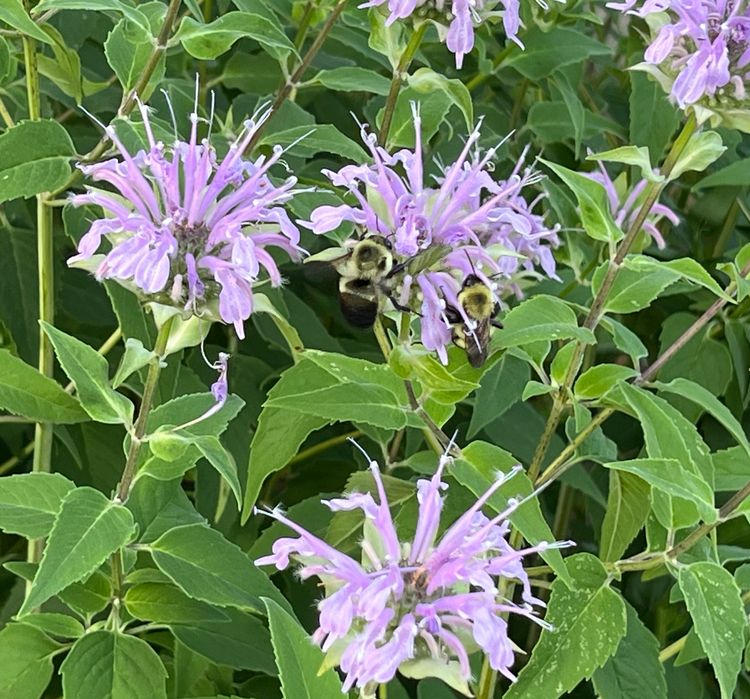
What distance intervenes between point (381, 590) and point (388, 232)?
0.72 feet

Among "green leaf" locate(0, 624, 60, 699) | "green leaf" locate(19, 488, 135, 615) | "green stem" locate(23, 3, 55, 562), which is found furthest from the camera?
"green stem" locate(23, 3, 55, 562)

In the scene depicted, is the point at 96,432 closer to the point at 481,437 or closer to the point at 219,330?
the point at 219,330

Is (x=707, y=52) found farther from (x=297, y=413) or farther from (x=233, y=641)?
(x=233, y=641)

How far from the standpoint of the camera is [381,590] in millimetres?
450

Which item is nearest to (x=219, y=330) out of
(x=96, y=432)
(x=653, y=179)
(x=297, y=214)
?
(x=96, y=432)

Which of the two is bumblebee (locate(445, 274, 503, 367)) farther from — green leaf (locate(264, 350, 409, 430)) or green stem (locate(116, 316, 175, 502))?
green stem (locate(116, 316, 175, 502))

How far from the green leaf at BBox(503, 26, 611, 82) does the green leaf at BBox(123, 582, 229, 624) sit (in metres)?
0.53

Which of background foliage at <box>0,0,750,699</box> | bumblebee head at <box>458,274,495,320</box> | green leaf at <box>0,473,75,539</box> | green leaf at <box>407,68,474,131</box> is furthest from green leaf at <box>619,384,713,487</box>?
green leaf at <box>0,473,75,539</box>

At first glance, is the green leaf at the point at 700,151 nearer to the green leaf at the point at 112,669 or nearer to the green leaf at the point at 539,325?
the green leaf at the point at 539,325

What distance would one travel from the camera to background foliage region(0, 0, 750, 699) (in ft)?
1.70

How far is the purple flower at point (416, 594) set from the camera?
439mm

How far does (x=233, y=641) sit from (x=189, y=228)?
0.87 feet

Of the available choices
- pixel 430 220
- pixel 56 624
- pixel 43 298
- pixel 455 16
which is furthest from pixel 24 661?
pixel 455 16

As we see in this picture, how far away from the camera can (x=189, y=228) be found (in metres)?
0.52
